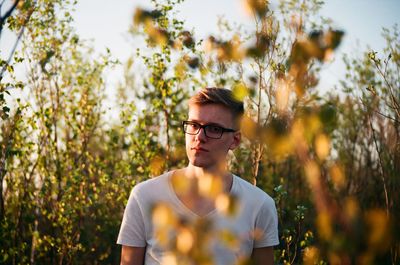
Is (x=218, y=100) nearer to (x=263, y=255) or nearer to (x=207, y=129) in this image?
(x=207, y=129)

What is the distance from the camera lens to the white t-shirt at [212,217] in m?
2.23

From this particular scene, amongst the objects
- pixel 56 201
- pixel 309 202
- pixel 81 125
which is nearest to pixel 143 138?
pixel 81 125

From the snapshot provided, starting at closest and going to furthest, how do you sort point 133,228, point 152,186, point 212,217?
point 212,217, point 133,228, point 152,186

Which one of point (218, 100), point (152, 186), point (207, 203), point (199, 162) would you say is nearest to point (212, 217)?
point (207, 203)

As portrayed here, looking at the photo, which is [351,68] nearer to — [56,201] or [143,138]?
[143,138]

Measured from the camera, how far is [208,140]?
2213 millimetres

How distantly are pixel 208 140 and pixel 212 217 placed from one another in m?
0.37

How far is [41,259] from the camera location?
5730mm

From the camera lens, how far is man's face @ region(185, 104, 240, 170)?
2.20 m

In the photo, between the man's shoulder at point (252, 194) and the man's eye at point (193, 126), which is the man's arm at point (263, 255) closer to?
the man's shoulder at point (252, 194)

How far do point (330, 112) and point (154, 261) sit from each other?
65.8 inches

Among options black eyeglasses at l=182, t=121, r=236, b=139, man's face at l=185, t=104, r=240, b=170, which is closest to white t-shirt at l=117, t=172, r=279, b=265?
man's face at l=185, t=104, r=240, b=170

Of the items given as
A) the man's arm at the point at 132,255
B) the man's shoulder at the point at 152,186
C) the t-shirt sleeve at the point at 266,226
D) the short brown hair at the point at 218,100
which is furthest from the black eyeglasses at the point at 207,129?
the man's arm at the point at 132,255

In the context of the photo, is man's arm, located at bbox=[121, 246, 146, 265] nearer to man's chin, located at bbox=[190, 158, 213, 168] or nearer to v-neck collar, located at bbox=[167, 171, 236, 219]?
v-neck collar, located at bbox=[167, 171, 236, 219]
